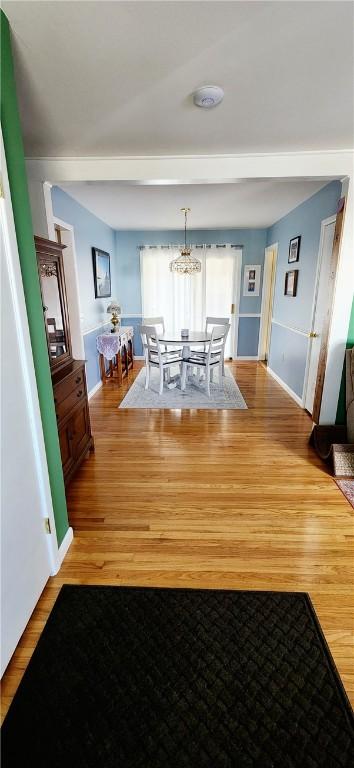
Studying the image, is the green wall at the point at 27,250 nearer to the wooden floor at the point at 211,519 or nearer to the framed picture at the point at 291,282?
the wooden floor at the point at 211,519

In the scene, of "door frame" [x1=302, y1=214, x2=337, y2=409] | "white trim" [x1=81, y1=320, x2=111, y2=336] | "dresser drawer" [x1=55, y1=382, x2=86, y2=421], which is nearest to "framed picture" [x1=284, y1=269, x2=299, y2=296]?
"door frame" [x1=302, y1=214, x2=337, y2=409]

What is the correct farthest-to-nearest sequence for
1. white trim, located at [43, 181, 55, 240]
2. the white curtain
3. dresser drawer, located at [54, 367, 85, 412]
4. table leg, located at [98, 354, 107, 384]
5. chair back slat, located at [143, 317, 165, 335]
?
1. the white curtain
2. chair back slat, located at [143, 317, 165, 335]
3. table leg, located at [98, 354, 107, 384]
4. white trim, located at [43, 181, 55, 240]
5. dresser drawer, located at [54, 367, 85, 412]

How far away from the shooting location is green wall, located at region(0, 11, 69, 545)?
4.09 feet

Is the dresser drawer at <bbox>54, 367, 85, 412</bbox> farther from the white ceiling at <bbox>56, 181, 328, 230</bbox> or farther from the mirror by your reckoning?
the white ceiling at <bbox>56, 181, 328, 230</bbox>

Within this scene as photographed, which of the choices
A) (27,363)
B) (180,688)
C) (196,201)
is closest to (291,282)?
(196,201)

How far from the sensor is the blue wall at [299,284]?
3393 mm

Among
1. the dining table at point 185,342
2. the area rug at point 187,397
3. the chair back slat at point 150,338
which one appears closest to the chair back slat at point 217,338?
the dining table at point 185,342

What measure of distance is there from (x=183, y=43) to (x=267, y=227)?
4804 millimetres

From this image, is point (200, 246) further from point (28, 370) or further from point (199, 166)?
point (28, 370)

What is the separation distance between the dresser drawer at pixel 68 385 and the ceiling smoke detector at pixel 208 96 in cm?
176

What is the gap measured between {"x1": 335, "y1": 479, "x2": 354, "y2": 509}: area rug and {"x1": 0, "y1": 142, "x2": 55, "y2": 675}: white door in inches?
78.8

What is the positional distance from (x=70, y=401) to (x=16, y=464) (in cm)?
103

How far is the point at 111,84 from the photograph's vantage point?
5.06 ft

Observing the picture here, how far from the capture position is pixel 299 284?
13.0ft
